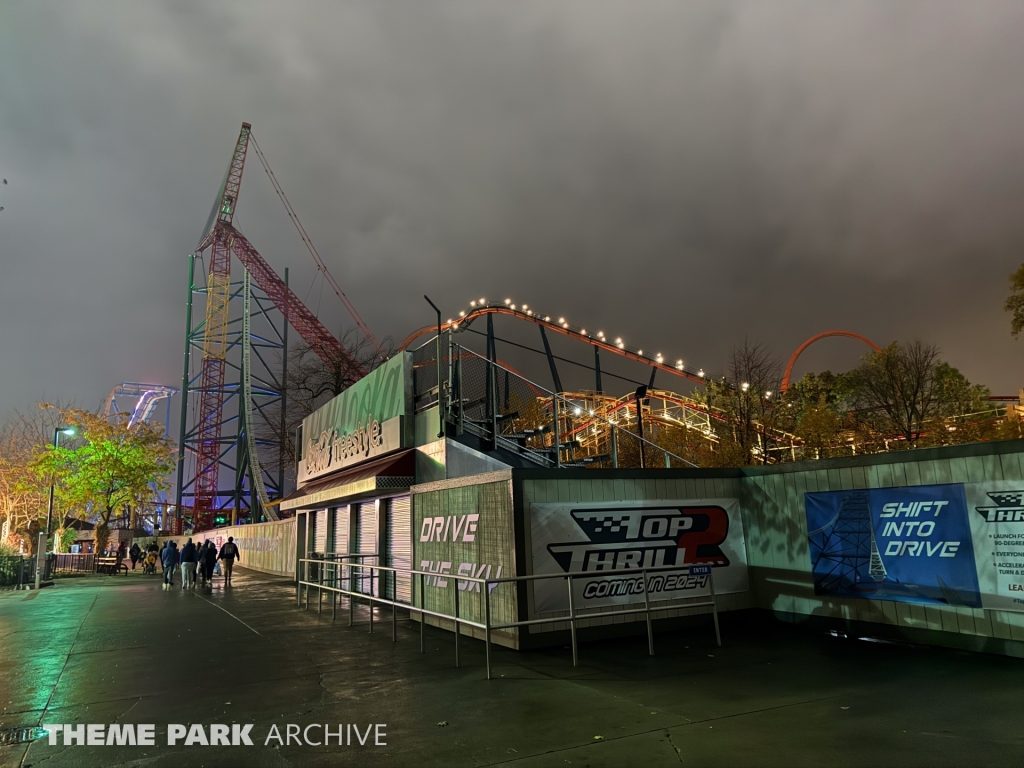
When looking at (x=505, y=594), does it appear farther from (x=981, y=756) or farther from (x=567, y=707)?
(x=981, y=756)

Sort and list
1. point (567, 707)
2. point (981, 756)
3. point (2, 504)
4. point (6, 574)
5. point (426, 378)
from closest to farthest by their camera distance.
Result: point (981, 756), point (567, 707), point (426, 378), point (6, 574), point (2, 504)

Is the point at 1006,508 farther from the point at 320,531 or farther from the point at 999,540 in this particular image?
the point at 320,531

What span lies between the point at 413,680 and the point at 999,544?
6.97m

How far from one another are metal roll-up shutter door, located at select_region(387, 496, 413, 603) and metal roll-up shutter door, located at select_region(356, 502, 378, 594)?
944mm

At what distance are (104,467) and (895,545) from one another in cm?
3682

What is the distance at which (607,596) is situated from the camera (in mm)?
9008

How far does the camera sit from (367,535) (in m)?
15.2

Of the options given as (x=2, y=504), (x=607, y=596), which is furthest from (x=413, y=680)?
(x=2, y=504)

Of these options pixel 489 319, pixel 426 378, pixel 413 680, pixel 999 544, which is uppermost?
pixel 489 319

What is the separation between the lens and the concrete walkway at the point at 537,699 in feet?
15.0

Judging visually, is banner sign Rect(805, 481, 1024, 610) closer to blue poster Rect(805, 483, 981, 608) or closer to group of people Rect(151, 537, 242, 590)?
blue poster Rect(805, 483, 981, 608)

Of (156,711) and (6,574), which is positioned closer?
(156,711)

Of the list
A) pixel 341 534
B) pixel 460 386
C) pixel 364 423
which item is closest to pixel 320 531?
pixel 341 534

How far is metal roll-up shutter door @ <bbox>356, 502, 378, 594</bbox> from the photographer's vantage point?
1463 centimetres
